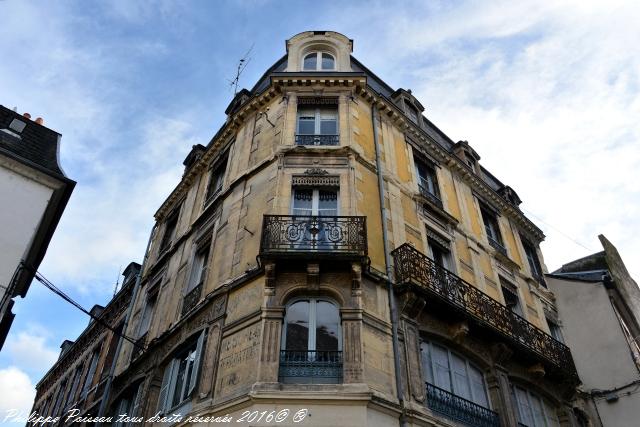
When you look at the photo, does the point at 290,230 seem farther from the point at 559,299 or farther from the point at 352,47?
the point at 559,299

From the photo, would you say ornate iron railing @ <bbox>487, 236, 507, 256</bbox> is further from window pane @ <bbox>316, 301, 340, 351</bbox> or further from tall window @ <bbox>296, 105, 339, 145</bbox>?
window pane @ <bbox>316, 301, 340, 351</bbox>

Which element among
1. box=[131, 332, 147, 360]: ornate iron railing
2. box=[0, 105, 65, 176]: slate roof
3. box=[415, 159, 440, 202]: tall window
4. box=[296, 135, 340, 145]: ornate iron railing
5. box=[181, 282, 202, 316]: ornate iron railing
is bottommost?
box=[131, 332, 147, 360]: ornate iron railing

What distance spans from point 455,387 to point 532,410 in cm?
288

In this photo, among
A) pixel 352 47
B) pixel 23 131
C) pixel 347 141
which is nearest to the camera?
pixel 23 131

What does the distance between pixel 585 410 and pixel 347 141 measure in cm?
948

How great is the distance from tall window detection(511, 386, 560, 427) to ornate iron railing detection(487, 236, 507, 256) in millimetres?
4392

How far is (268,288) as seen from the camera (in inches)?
354

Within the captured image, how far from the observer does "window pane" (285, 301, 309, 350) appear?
334 inches

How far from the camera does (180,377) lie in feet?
33.1

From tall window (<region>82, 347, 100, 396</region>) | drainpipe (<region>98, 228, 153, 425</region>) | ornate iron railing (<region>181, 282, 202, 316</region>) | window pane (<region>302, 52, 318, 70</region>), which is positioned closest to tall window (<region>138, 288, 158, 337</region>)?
drainpipe (<region>98, 228, 153, 425</region>)

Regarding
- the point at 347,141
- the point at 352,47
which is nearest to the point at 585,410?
the point at 347,141

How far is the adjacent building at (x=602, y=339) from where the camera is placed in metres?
13.2

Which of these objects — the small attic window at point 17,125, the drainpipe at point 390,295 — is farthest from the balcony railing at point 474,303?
the small attic window at point 17,125

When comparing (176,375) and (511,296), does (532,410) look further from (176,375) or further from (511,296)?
(176,375)
